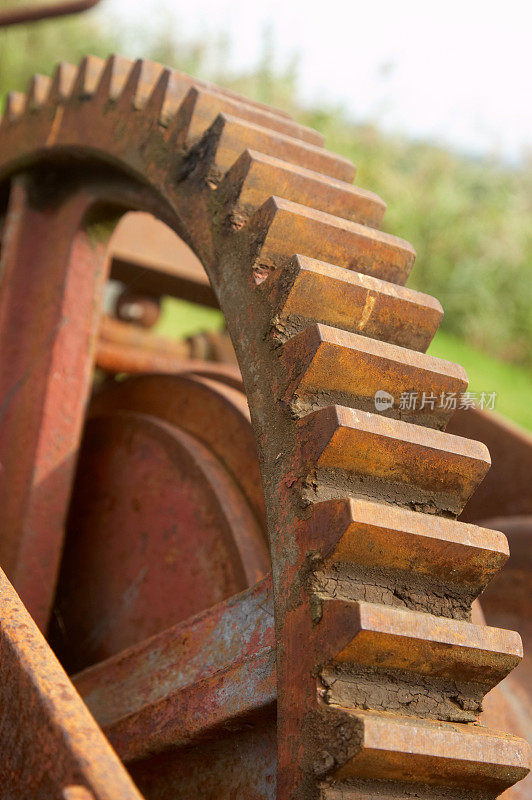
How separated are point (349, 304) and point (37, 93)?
146cm

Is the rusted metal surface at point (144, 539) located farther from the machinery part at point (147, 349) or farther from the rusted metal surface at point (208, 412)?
the machinery part at point (147, 349)

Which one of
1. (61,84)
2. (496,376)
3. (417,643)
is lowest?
(496,376)

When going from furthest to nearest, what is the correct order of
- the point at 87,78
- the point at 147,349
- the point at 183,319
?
the point at 183,319 < the point at 147,349 < the point at 87,78

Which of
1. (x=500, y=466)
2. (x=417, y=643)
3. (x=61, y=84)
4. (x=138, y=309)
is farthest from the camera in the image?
→ (x=138, y=309)

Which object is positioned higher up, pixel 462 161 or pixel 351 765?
pixel 462 161

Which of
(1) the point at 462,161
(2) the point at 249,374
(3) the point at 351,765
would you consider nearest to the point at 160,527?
(2) the point at 249,374

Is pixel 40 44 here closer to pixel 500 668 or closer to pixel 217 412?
pixel 217 412

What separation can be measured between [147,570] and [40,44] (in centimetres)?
1343

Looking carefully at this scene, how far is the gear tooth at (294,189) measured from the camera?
5.15ft

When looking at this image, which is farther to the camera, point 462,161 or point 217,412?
point 462,161

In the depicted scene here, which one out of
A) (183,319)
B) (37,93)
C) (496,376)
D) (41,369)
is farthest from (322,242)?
(183,319)

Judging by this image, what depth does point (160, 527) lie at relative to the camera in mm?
1983

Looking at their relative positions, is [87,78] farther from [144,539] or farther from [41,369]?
[144,539]

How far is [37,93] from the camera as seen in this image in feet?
8.04
